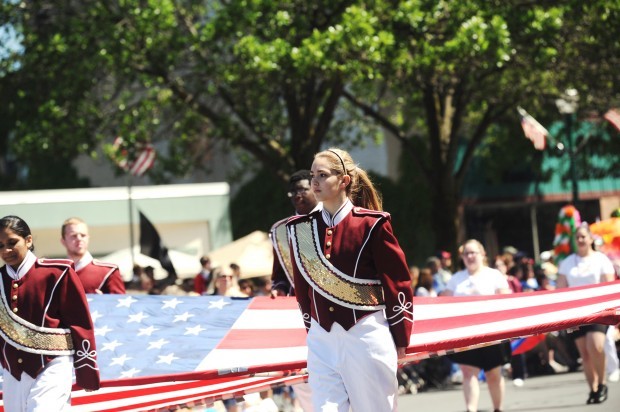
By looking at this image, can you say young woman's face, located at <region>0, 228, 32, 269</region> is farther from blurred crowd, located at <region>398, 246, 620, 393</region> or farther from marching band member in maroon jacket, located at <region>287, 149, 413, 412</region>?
blurred crowd, located at <region>398, 246, 620, 393</region>

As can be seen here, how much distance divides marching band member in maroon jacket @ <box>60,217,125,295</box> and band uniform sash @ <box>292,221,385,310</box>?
10.0ft

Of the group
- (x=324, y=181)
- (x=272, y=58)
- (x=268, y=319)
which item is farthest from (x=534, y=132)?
(x=324, y=181)

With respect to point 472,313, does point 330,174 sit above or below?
above

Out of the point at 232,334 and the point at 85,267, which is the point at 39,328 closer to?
the point at 232,334

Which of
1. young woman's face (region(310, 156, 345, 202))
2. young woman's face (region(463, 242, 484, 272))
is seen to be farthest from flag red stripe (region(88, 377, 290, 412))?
young woman's face (region(463, 242, 484, 272))

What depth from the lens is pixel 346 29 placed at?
63.8ft

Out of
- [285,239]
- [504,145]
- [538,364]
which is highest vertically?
[504,145]

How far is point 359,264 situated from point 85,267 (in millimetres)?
3552

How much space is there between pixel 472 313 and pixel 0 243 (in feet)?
11.6

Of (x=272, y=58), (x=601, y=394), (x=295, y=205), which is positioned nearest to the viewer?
(x=295, y=205)

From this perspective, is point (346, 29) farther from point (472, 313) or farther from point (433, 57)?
point (472, 313)

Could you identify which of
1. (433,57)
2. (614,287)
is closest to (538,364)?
(433,57)

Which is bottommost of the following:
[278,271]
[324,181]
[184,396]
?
[184,396]

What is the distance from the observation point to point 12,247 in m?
7.23
